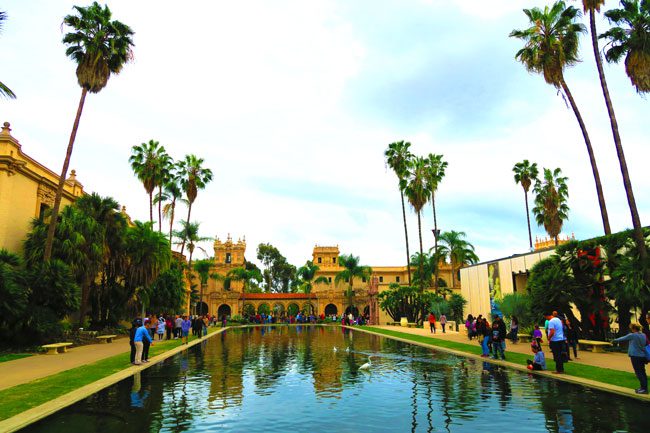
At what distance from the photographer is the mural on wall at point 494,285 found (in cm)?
3612

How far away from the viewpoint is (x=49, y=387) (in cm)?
1161

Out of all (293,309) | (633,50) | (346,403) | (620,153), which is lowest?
(346,403)

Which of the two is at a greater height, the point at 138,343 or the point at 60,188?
the point at 60,188

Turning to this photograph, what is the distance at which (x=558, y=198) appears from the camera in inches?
1966

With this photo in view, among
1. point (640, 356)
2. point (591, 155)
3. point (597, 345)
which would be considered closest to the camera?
point (640, 356)

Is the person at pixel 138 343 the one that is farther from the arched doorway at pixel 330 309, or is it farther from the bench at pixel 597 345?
the arched doorway at pixel 330 309

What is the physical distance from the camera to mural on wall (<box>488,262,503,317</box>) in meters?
36.1

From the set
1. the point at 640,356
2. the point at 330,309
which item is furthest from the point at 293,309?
the point at 640,356

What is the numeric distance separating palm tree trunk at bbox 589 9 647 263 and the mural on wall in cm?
1645

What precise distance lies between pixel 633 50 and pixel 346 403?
814 inches

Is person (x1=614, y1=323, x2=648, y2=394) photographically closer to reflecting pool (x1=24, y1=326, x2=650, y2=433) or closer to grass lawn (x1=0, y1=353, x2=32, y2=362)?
reflecting pool (x1=24, y1=326, x2=650, y2=433)

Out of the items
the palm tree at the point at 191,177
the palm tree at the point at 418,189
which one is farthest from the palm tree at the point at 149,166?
the palm tree at the point at 418,189

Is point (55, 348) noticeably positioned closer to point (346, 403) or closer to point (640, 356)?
point (346, 403)

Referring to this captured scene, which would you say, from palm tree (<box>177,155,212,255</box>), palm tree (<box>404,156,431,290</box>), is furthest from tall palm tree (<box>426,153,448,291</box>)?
palm tree (<box>177,155,212,255</box>)
